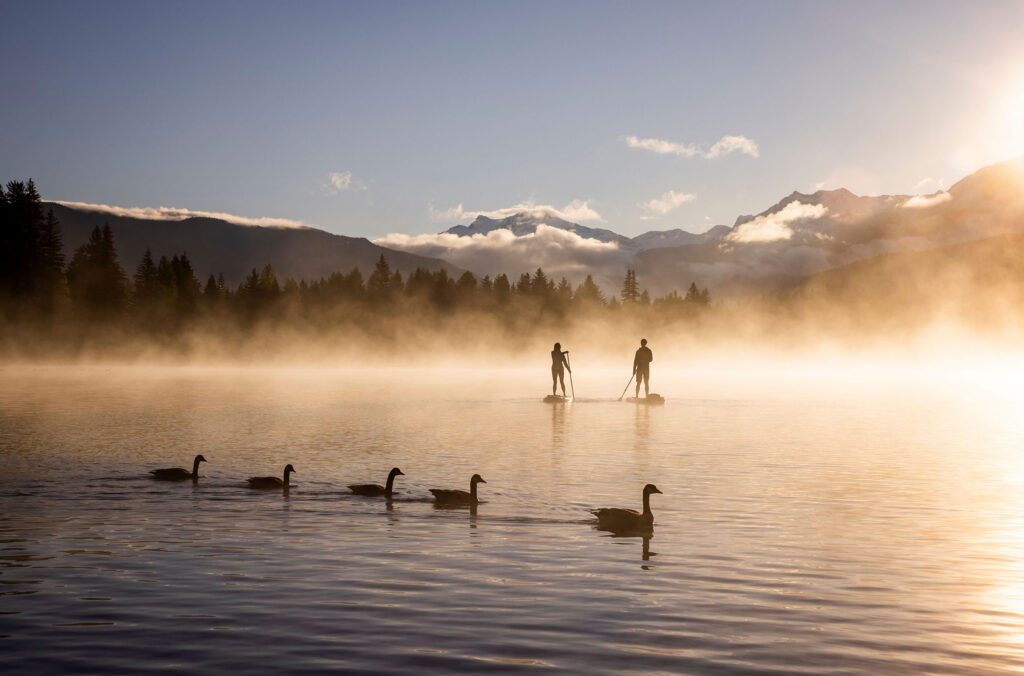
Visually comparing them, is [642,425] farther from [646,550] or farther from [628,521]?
[646,550]

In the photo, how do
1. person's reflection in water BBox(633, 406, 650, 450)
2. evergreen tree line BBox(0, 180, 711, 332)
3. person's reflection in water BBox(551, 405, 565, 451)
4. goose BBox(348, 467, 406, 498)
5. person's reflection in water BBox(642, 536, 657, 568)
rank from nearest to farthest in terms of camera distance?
person's reflection in water BBox(642, 536, 657, 568)
goose BBox(348, 467, 406, 498)
person's reflection in water BBox(551, 405, 565, 451)
person's reflection in water BBox(633, 406, 650, 450)
evergreen tree line BBox(0, 180, 711, 332)

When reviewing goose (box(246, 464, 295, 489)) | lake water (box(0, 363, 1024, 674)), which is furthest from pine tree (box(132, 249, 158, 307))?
goose (box(246, 464, 295, 489))

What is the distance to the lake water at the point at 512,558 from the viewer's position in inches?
418

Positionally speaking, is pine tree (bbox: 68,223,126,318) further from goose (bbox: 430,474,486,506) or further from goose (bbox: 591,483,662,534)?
goose (bbox: 591,483,662,534)

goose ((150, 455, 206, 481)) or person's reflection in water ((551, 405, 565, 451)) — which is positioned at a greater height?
person's reflection in water ((551, 405, 565, 451))

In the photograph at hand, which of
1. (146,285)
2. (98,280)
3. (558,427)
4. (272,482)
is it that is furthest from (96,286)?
(272,482)

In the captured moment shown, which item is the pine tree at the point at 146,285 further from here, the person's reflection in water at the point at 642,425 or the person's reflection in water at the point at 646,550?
the person's reflection in water at the point at 646,550

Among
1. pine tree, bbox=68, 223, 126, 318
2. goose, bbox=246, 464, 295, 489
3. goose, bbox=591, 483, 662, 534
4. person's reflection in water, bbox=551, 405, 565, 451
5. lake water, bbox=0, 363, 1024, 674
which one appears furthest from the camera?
pine tree, bbox=68, 223, 126, 318

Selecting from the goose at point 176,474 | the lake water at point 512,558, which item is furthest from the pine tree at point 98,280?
the goose at point 176,474

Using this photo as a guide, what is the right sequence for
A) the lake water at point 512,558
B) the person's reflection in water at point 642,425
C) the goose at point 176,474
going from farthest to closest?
the person's reflection in water at point 642,425 → the goose at point 176,474 → the lake water at point 512,558

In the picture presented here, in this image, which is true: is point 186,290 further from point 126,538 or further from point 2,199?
point 126,538

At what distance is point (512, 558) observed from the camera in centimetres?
1541

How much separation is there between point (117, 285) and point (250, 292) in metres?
34.7

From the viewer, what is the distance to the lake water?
10617 millimetres
